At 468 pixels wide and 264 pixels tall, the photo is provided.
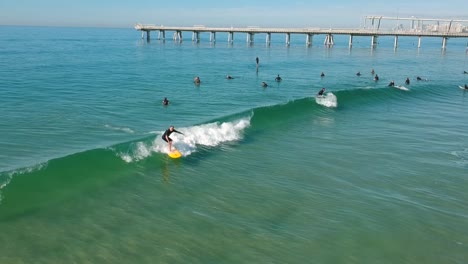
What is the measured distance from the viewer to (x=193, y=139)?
2131cm

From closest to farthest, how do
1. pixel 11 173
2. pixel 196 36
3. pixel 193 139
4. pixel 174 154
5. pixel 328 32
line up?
pixel 11 173, pixel 174 154, pixel 193 139, pixel 328 32, pixel 196 36

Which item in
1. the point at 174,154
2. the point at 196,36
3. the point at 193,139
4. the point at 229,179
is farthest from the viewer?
the point at 196,36

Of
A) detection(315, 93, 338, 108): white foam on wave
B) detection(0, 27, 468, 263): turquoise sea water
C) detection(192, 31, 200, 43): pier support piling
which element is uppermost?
detection(192, 31, 200, 43): pier support piling

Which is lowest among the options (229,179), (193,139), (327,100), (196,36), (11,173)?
(229,179)

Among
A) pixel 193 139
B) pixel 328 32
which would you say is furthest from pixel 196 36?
pixel 193 139

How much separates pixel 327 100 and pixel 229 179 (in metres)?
18.2

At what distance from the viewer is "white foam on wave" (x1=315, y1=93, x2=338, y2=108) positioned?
1268 inches

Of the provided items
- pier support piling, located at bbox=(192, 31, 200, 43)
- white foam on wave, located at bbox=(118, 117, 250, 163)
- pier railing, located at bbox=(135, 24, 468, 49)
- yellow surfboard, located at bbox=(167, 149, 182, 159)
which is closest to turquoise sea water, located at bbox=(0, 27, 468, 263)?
white foam on wave, located at bbox=(118, 117, 250, 163)

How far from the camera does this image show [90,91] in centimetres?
3428

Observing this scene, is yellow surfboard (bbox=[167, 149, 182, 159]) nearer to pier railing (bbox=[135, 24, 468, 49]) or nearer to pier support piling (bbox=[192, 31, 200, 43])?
pier railing (bbox=[135, 24, 468, 49])

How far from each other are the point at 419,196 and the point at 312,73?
123ft

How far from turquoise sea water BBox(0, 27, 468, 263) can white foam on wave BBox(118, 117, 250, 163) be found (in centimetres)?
8

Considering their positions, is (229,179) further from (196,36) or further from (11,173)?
(196,36)

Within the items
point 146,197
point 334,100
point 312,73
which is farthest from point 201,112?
point 312,73
